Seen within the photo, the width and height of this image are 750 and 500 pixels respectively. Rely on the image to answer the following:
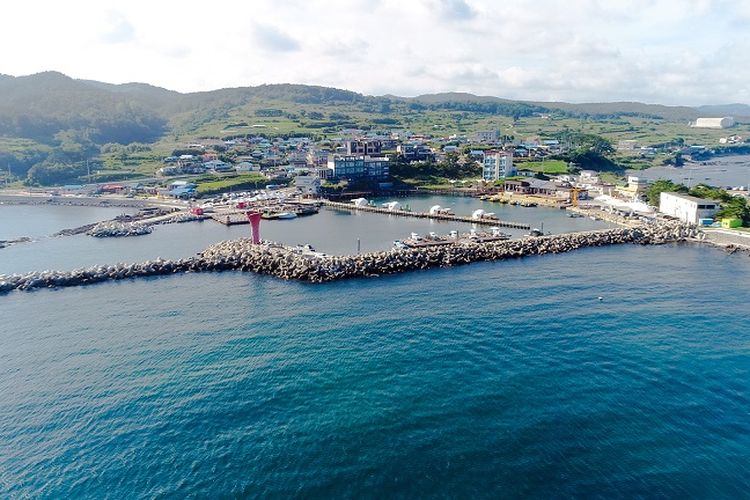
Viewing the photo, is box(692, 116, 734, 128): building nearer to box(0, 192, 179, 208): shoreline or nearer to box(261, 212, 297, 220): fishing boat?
box(261, 212, 297, 220): fishing boat

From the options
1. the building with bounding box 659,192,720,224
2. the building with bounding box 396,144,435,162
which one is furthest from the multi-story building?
the building with bounding box 659,192,720,224

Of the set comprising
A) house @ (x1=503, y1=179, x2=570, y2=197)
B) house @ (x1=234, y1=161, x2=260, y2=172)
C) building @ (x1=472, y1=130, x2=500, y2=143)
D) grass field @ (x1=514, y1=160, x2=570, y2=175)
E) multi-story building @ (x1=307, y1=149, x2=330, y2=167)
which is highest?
building @ (x1=472, y1=130, x2=500, y2=143)

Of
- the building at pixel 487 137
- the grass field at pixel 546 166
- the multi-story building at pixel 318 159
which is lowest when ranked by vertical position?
the grass field at pixel 546 166

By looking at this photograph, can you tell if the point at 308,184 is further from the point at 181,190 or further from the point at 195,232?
the point at 195,232

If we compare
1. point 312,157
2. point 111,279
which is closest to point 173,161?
point 312,157

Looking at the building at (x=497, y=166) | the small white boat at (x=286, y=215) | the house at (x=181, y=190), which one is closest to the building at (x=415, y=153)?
the building at (x=497, y=166)

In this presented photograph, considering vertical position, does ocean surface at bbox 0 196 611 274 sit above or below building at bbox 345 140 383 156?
below

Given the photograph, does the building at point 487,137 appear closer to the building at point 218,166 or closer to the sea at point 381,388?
the building at point 218,166
